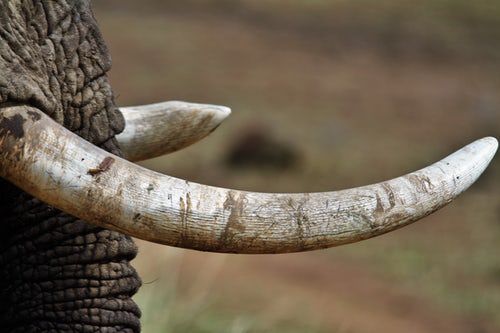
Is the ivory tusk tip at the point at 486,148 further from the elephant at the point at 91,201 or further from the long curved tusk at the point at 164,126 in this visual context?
the long curved tusk at the point at 164,126

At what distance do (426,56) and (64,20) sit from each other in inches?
503

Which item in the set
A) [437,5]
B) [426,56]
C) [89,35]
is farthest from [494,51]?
[89,35]

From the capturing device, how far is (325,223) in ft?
8.19

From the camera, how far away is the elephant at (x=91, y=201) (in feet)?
8.16

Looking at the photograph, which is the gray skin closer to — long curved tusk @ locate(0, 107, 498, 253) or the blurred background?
long curved tusk @ locate(0, 107, 498, 253)

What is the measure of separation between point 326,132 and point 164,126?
896cm

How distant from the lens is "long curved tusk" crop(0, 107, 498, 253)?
2482 mm

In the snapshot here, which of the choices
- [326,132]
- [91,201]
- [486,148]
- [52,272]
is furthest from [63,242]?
[326,132]

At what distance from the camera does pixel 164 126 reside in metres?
3.31

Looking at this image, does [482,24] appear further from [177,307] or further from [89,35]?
[89,35]

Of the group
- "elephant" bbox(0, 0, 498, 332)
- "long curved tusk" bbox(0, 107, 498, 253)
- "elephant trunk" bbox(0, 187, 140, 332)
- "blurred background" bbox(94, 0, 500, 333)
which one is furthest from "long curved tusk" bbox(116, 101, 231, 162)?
"blurred background" bbox(94, 0, 500, 333)

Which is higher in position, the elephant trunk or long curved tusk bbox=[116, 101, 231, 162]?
long curved tusk bbox=[116, 101, 231, 162]

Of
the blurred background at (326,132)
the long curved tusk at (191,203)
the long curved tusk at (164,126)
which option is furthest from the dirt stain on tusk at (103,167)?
the blurred background at (326,132)

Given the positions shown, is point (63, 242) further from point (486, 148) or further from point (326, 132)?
point (326, 132)
